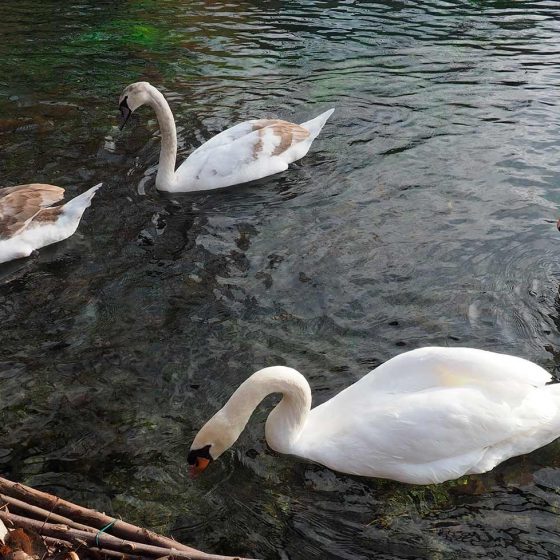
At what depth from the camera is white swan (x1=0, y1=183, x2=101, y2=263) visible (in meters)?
8.79

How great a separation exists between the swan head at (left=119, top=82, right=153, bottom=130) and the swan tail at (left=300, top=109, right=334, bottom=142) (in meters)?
2.16

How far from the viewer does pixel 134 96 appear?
1048cm

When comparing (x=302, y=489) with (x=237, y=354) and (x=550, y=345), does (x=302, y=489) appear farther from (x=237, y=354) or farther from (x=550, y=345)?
(x=550, y=345)

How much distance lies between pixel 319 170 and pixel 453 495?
5.75 meters

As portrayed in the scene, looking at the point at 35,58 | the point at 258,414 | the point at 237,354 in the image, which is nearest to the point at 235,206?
the point at 237,354

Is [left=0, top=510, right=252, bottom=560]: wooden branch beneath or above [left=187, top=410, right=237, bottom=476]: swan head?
above

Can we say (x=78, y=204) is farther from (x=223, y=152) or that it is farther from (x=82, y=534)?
(x=82, y=534)

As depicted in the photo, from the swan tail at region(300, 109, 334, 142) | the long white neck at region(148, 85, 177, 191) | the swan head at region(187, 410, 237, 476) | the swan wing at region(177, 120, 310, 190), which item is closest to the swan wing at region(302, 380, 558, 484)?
the swan head at region(187, 410, 237, 476)

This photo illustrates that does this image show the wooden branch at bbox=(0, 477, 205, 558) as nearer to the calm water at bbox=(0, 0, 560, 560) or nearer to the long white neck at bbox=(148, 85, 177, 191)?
the calm water at bbox=(0, 0, 560, 560)

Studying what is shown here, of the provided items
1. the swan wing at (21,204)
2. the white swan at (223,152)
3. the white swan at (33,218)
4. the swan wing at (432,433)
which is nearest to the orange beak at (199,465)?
the swan wing at (432,433)

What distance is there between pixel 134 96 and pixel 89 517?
697cm

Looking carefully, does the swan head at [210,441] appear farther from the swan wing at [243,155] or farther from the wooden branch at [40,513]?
the swan wing at [243,155]

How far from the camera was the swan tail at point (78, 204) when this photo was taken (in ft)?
29.9

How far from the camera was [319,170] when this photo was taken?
10562 mm
